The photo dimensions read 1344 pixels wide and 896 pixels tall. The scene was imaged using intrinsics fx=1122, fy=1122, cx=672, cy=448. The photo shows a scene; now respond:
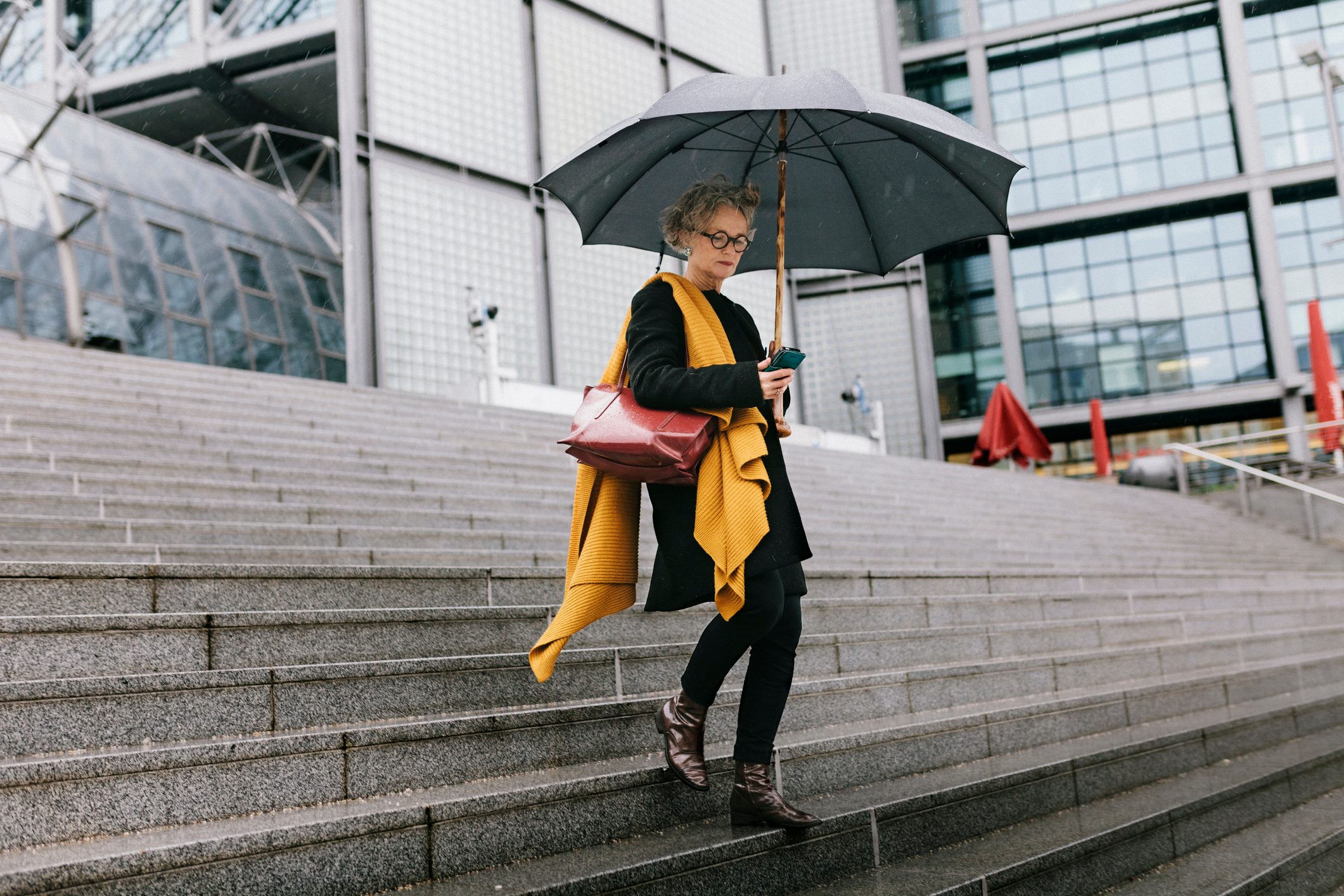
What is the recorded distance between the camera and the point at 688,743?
118 inches

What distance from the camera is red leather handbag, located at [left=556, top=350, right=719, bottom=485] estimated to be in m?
2.70

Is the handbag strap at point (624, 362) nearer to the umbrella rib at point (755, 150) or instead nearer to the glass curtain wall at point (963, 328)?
the umbrella rib at point (755, 150)

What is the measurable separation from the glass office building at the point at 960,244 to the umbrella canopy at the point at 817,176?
52.6 ft

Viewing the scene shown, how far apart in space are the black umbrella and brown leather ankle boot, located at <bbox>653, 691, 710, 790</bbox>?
783mm

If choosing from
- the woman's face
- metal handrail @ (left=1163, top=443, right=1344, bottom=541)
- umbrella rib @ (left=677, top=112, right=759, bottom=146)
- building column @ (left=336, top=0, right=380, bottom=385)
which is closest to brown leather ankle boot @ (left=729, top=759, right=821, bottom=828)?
the woman's face

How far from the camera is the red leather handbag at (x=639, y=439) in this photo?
106 inches

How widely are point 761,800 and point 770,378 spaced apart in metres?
1.11

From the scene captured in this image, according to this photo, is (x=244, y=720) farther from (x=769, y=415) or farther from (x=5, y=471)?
(x=5, y=471)

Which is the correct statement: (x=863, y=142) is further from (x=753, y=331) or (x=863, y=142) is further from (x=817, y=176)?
(x=753, y=331)

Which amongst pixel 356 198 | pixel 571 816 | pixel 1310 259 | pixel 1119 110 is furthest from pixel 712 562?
pixel 1119 110

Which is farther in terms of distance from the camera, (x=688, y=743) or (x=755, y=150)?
(x=755, y=150)

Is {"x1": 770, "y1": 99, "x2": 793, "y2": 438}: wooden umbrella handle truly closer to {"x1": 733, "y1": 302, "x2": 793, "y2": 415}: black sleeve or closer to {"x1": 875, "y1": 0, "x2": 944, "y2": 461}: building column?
{"x1": 733, "y1": 302, "x2": 793, "y2": 415}: black sleeve

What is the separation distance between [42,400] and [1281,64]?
33.5 m

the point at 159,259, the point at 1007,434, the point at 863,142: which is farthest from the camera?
the point at 159,259
